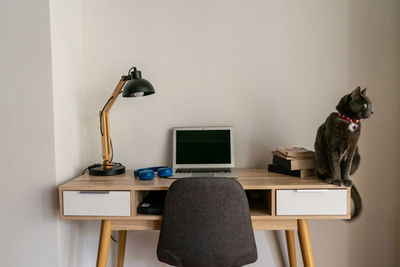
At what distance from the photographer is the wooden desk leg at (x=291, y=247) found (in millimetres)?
1529

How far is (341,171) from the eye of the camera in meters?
1.25

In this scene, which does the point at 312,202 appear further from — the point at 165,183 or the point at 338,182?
the point at 165,183

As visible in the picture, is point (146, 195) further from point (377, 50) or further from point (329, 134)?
point (377, 50)

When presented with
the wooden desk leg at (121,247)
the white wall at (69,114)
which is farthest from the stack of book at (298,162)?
the white wall at (69,114)

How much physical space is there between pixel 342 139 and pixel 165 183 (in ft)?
2.72

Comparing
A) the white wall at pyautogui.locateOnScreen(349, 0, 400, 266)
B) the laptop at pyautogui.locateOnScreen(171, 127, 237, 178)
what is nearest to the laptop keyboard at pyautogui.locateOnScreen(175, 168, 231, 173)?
the laptop at pyautogui.locateOnScreen(171, 127, 237, 178)

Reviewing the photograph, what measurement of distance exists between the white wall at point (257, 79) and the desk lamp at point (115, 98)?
176 mm

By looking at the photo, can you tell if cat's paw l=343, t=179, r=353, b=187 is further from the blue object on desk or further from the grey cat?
the blue object on desk

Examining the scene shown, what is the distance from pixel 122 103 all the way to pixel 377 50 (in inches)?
61.1

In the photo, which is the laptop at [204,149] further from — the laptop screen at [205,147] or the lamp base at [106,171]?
the lamp base at [106,171]

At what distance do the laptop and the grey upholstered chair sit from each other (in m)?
0.45

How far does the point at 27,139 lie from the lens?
1.22 m

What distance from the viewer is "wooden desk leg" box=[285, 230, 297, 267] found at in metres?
1.53

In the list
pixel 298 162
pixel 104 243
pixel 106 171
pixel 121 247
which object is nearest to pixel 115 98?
pixel 106 171
